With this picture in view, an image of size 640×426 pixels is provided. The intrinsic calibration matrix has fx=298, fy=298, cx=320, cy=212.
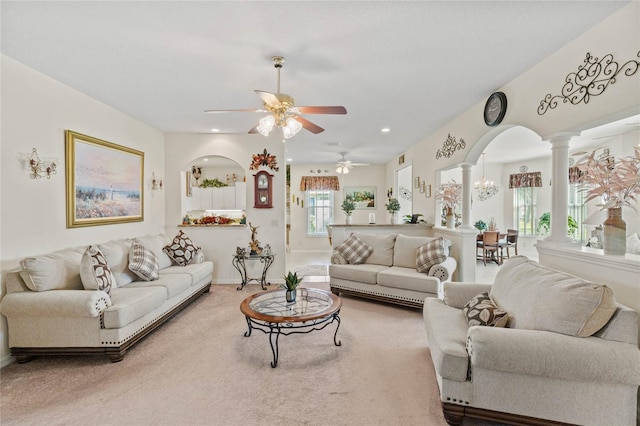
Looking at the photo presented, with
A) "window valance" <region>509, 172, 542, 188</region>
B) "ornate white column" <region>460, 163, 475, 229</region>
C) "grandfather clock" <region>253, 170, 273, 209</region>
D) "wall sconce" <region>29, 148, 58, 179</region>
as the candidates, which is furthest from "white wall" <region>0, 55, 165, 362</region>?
"window valance" <region>509, 172, 542, 188</region>

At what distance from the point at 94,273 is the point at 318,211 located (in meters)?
6.59

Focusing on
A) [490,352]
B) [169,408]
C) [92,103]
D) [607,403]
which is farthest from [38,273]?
[607,403]

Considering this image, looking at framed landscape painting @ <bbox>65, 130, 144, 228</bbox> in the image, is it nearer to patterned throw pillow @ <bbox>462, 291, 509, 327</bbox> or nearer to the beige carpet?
the beige carpet

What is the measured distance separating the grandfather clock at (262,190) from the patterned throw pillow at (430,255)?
2.65 m

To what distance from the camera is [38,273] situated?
104 inches

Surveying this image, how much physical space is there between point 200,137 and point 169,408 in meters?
4.29

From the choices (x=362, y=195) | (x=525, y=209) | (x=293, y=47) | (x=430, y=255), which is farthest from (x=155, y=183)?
(x=525, y=209)

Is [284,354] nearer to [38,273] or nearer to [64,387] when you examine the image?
[64,387]

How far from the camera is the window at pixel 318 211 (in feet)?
29.6

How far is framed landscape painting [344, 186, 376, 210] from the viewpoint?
29.6 ft

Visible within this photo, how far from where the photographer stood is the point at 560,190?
2.66 m

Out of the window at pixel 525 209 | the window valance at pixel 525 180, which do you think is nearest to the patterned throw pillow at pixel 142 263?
the window valance at pixel 525 180

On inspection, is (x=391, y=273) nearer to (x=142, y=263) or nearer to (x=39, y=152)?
(x=142, y=263)

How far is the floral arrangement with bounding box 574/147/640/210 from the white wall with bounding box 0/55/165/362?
472 centimetres
